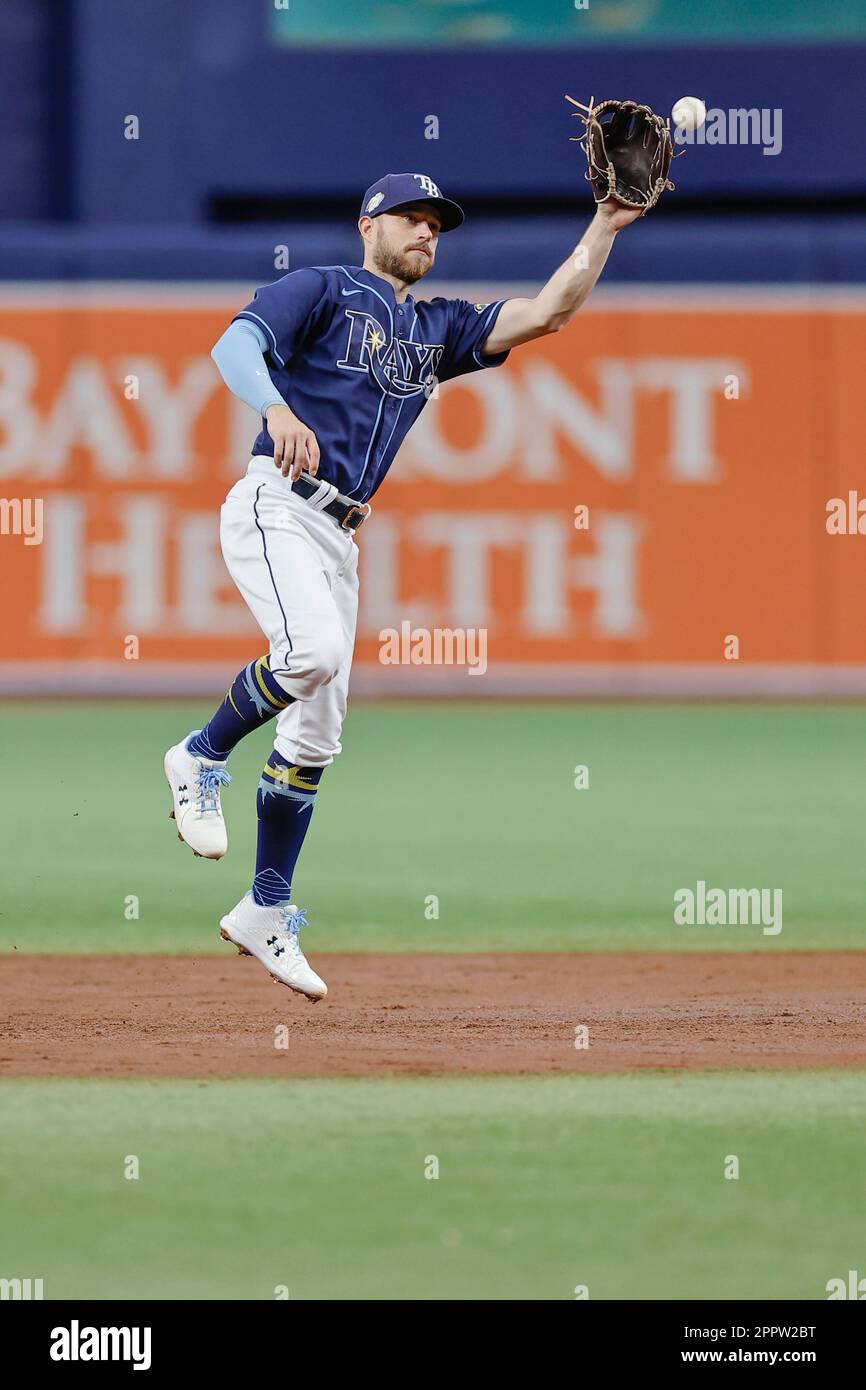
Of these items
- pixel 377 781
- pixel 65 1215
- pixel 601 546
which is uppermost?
pixel 601 546

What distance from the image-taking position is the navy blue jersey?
6039mm

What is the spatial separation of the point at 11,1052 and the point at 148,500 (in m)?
10.4

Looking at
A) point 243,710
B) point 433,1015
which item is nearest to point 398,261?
point 243,710

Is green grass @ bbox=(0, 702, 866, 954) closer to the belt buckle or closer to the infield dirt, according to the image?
the infield dirt

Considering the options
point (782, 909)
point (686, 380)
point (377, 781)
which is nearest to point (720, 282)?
point (686, 380)

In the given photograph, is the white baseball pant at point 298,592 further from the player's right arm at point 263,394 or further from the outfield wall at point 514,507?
the outfield wall at point 514,507

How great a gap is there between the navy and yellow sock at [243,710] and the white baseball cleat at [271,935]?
1.51ft

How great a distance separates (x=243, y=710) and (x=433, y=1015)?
1.04 m

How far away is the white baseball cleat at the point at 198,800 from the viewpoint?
613cm

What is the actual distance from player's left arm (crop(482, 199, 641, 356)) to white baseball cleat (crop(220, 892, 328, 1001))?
1.80m

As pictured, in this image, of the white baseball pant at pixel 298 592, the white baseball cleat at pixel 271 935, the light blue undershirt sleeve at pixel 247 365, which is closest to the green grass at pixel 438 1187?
the white baseball cleat at pixel 271 935

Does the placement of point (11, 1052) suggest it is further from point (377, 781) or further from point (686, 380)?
point (686, 380)

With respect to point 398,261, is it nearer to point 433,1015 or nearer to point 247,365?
point 247,365

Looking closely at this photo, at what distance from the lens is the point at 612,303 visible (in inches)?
627
